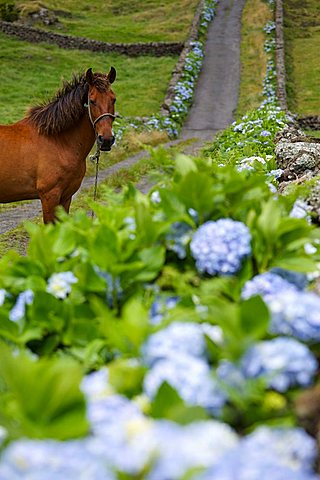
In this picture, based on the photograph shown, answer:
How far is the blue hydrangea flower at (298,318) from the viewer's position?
6.81 feet

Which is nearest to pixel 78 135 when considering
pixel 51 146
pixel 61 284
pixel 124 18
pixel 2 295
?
pixel 51 146

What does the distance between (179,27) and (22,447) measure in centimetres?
3350

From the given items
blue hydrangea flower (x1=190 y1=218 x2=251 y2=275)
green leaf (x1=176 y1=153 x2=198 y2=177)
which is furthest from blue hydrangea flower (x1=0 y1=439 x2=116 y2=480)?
green leaf (x1=176 y1=153 x2=198 y2=177)

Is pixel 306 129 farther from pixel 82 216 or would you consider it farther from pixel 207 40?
pixel 82 216

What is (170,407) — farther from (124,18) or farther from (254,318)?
(124,18)

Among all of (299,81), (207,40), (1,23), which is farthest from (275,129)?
(1,23)

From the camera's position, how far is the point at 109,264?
8.35 feet

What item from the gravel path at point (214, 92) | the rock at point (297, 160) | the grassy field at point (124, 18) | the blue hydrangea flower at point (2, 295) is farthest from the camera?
the grassy field at point (124, 18)

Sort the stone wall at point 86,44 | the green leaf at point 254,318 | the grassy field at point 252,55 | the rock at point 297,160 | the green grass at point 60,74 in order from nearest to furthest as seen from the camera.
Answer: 1. the green leaf at point 254,318
2. the rock at point 297,160
3. the green grass at point 60,74
4. the grassy field at point 252,55
5. the stone wall at point 86,44

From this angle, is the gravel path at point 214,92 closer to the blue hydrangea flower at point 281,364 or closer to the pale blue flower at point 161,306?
the pale blue flower at point 161,306

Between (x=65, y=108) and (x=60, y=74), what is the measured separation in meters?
20.8

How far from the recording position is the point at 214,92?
25.0m

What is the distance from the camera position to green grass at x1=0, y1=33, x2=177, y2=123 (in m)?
23.4

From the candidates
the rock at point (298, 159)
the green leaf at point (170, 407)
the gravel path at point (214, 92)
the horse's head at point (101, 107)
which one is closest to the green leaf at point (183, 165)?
the green leaf at point (170, 407)
